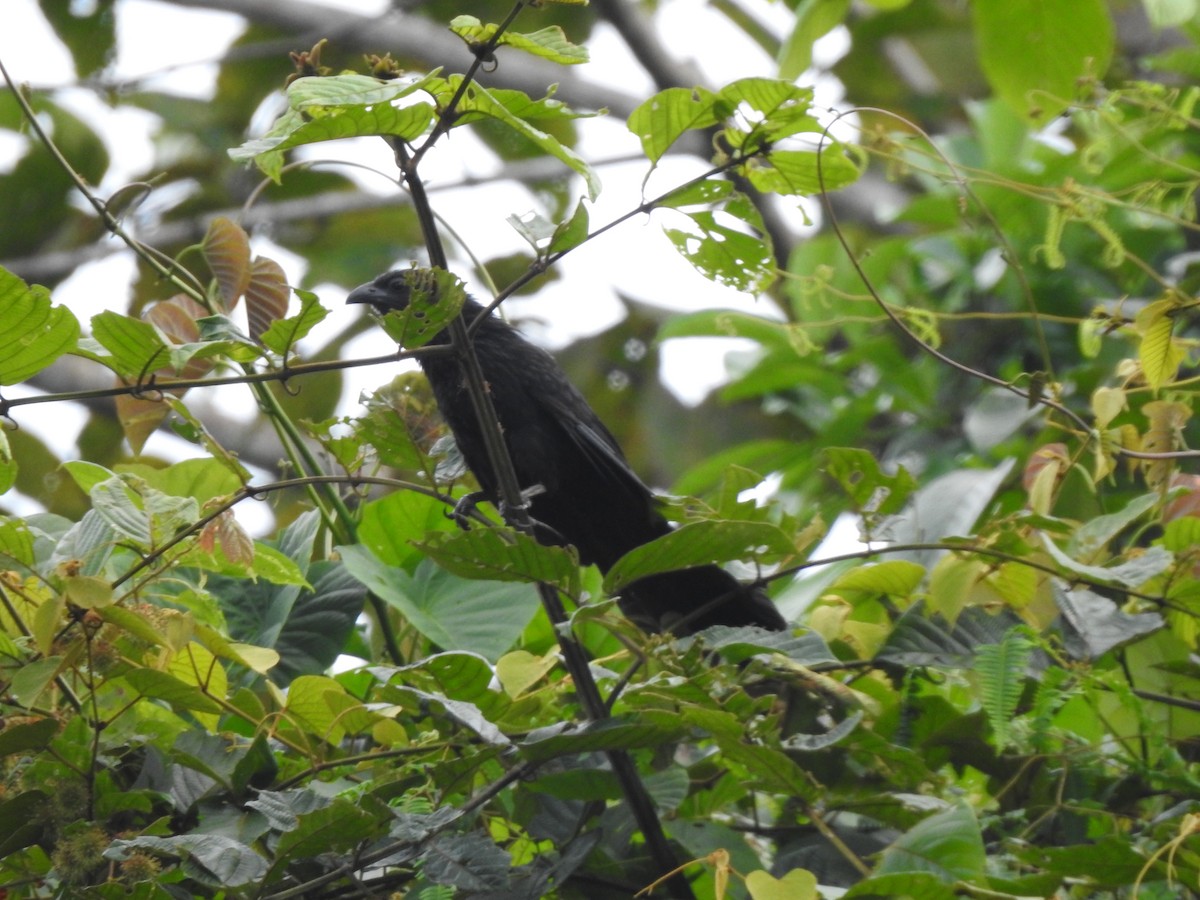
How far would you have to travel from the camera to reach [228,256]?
207 cm

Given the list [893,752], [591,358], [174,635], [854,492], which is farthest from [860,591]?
[591,358]

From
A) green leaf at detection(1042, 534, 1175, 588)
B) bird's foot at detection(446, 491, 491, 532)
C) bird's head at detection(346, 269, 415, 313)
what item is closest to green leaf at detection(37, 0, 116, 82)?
bird's head at detection(346, 269, 415, 313)

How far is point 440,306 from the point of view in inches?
65.0

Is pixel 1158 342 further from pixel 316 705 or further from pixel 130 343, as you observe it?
pixel 130 343

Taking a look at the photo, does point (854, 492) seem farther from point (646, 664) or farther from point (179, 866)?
point (179, 866)

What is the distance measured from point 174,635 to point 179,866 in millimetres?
297

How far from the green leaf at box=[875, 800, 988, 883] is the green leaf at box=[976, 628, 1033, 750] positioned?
19 cm

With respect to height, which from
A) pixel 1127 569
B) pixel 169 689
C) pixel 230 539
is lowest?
pixel 1127 569

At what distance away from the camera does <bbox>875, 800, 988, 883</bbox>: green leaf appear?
1.68 metres

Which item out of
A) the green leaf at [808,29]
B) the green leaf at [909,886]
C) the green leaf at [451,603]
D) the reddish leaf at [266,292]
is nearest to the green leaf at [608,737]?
the green leaf at [909,886]

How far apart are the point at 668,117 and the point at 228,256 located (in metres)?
0.78

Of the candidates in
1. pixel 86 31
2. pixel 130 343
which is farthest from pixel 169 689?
pixel 86 31

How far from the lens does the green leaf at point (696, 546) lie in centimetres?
170

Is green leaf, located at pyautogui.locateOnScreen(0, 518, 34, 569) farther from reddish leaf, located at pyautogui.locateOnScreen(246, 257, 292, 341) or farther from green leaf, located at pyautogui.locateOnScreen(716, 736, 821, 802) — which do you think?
green leaf, located at pyautogui.locateOnScreen(716, 736, 821, 802)
